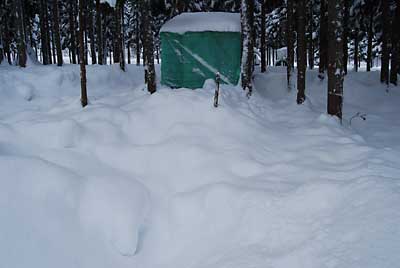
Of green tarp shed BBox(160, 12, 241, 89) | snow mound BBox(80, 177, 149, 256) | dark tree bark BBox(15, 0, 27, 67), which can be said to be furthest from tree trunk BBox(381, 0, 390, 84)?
dark tree bark BBox(15, 0, 27, 67)

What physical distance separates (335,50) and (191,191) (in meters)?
5.82

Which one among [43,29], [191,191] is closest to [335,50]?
[191,191]

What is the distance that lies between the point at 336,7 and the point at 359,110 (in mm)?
5418

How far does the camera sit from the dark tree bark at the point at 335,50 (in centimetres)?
904

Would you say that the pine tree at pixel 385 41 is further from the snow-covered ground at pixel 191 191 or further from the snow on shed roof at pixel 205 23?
the snow-covered ground at pixel 191 191

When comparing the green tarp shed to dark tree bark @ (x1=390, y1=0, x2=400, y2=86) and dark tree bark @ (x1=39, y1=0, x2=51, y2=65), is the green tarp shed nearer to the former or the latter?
dark tree bark @ (x1=390, y1=0, x2=400, y2=86)

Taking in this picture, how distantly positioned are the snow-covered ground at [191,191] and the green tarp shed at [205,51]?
15.0 feet

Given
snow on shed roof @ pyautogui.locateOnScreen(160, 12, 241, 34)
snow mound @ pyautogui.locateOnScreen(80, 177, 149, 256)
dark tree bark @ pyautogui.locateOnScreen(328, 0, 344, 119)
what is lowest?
snow mound @ pyautogui.locateOnScreen(80, 177, 149, 256)

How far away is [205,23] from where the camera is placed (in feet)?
46.3

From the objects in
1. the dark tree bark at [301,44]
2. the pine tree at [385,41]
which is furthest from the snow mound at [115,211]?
the pine tree at [385,41]

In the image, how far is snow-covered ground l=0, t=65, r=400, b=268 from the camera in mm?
4266

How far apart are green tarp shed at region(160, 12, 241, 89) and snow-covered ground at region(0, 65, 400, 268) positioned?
457 centimetres

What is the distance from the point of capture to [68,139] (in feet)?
24.6

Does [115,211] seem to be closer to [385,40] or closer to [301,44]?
[301,44]
